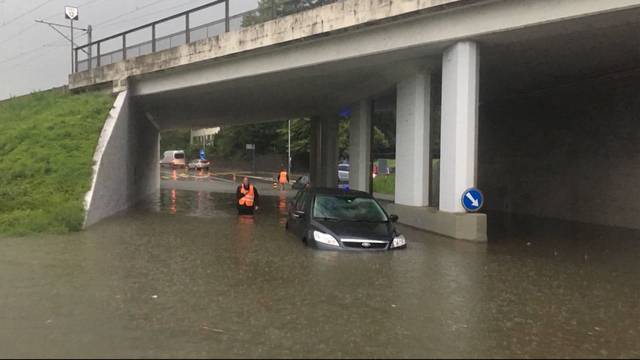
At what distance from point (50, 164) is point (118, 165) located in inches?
98.8

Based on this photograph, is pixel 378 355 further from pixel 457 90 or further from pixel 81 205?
pixel 81 205

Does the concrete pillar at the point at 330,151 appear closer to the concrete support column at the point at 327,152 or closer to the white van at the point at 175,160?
the concrete support column at the point at 327,152

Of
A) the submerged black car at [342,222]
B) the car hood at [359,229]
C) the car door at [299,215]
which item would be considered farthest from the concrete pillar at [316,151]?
the car hood at [359,229]

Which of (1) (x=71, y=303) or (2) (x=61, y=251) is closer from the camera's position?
(1) (x=71, y=303)

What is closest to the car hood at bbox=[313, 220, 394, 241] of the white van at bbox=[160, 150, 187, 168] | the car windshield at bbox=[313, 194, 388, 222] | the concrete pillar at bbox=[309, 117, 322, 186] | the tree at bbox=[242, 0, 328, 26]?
the car windshield at bbox=[313, 194, 388, 222]

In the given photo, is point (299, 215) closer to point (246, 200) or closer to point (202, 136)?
point (246, 200)

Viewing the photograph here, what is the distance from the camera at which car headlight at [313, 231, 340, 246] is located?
10516 mm

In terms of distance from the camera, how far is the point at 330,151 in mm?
29141

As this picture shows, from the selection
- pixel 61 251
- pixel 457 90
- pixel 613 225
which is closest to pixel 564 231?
pixel 613 225

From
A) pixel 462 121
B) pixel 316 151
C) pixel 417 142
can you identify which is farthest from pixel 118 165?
pixel 316 151

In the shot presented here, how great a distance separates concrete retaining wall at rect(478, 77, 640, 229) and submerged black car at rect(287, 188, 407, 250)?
27.5 ft

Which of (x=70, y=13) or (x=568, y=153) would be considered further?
(x=70, y=13)

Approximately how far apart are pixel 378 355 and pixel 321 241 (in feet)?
18.8

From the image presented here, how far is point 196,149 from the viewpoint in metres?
90.0
